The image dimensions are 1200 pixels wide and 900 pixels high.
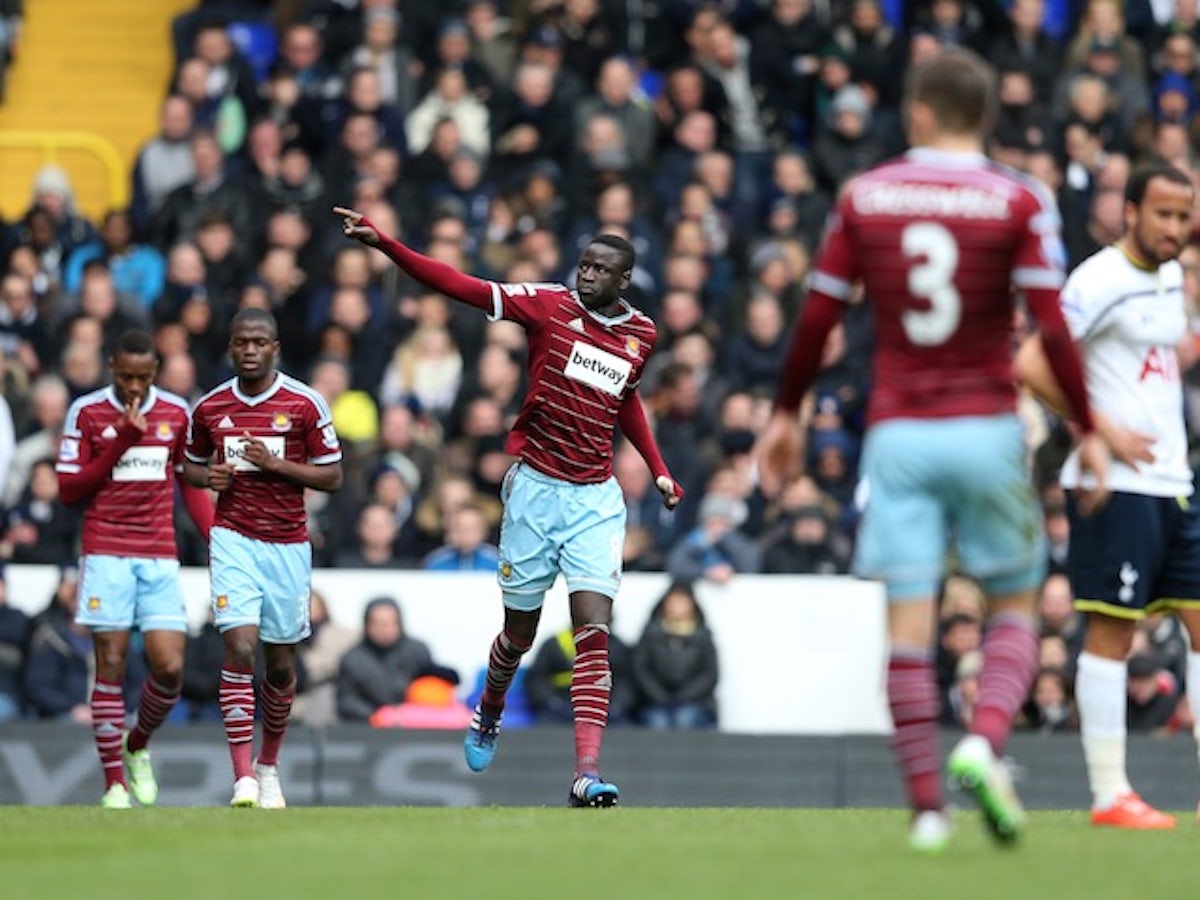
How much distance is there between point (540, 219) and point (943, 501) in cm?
1286

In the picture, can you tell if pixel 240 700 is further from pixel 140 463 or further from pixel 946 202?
pixel 946 202

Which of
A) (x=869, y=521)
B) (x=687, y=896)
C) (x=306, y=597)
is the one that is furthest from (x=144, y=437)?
(x=687, y=896)

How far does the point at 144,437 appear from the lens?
580 inches

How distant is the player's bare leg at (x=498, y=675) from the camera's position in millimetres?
13445

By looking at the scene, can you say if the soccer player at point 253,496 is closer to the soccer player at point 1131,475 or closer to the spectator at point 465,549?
the soccer player at point 1131,475

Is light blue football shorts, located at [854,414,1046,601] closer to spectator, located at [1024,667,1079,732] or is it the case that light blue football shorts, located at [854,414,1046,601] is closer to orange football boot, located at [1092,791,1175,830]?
orange football boot, located at [1092,791,1175,830]

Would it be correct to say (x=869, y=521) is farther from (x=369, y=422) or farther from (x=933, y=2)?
(x=933, y=2)

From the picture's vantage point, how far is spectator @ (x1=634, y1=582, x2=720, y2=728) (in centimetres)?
1872

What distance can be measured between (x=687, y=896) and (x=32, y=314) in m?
14.0

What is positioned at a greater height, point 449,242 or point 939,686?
point 449,242

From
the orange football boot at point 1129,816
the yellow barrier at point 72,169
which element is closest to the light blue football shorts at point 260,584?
the orange football boot at point 1129,816

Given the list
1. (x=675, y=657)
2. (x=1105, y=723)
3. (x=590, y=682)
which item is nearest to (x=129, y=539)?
(x=590, y=682)

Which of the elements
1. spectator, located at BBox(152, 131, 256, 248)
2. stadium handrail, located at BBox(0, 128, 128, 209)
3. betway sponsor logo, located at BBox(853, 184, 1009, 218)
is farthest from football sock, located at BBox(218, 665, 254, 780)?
stadium handrail, located at BBox(0, 128, 128, 209)

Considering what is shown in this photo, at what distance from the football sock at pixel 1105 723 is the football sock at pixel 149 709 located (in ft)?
18.0
